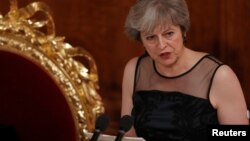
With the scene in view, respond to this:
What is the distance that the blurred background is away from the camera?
70.7 inches

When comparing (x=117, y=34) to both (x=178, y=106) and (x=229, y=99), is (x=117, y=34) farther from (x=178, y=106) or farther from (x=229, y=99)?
(x=229, y=99)

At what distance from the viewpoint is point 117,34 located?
6.27ft

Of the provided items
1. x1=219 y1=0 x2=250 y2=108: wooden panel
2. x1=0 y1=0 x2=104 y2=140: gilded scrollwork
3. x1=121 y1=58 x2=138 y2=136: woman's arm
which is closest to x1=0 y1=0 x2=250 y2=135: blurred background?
x1=219 y1=0 x2=250 y2=108: wooden panel

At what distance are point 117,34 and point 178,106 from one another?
0.42 metres

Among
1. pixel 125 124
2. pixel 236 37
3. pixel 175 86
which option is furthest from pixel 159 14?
pixel 125 124

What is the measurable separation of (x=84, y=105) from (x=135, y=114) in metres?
0.23

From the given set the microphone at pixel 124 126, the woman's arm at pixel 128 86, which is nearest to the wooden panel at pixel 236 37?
the woman's arm at pixel 128 86

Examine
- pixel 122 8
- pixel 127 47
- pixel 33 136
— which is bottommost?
pixel 33 136

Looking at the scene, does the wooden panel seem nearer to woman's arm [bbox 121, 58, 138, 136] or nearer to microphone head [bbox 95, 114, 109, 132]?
woman's arm [bbox 121, 58, 138, 136]

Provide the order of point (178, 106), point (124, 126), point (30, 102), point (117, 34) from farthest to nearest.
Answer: point (117, 34)
point (178, 106)
point (30, 102)
point (124, 126)

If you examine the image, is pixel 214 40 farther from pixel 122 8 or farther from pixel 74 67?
pixel 74 67

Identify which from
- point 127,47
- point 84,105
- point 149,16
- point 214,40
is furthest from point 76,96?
point 214,40

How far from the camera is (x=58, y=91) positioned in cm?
149

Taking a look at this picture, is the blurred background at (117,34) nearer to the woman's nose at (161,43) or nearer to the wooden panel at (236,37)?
the wooden panel at (236,37)
